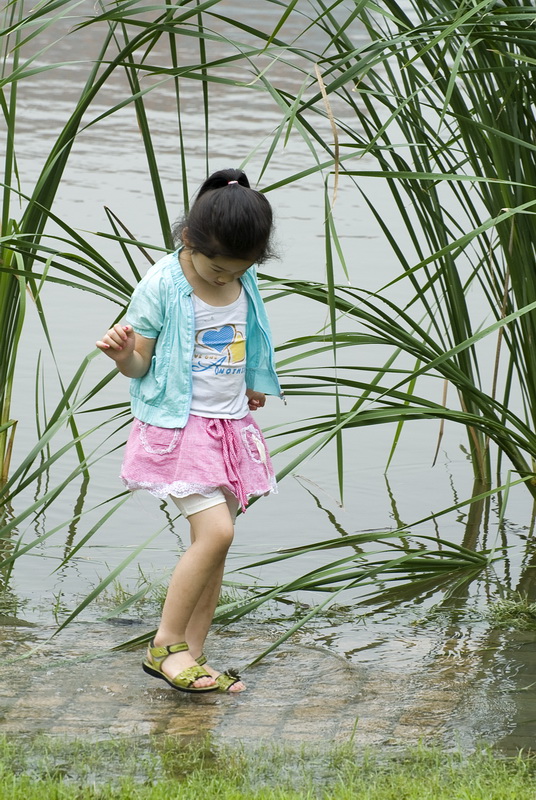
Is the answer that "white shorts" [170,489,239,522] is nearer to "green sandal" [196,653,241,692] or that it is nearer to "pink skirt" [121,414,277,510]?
"pink skirt" [121,414,277,510]

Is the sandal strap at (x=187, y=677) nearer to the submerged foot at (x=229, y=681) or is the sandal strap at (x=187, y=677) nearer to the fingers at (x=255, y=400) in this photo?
the submerged foot at (x=229, y=681)

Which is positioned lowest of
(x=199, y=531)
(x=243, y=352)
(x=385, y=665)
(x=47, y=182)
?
(x=385, y=665)

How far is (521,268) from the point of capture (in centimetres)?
347

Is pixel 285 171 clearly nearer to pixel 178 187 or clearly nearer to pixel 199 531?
pixel 178 187

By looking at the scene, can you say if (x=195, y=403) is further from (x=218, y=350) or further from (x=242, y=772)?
(x=242, y=772)

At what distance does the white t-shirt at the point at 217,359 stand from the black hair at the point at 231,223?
166 millimetres

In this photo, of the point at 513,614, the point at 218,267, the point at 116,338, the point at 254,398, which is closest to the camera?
the point at 116,338

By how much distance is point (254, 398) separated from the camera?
9.72 ft

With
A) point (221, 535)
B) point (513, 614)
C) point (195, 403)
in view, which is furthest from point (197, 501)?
point (513, 614)

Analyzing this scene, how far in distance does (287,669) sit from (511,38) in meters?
1.66

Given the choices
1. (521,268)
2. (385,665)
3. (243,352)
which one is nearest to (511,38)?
(521,268)

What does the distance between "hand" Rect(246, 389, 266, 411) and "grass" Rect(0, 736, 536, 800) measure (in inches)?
34.6

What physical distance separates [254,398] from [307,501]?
1.44 m

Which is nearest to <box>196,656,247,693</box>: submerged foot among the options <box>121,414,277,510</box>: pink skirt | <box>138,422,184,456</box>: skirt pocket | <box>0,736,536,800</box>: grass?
<box>0,736,536,800</box>: grass
